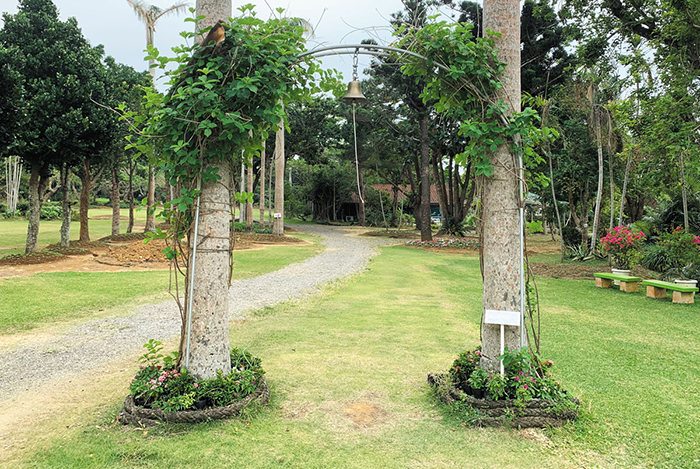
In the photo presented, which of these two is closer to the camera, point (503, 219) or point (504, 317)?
point (504, 317)

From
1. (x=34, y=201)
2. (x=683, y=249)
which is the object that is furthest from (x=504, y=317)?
(x=34, y=201)

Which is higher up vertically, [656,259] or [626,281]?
[656,259]

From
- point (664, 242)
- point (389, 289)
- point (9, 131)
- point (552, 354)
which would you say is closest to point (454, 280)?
point (389, 289)

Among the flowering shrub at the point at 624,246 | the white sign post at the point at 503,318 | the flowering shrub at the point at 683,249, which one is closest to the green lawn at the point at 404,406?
the white sign post at the point at 503,318

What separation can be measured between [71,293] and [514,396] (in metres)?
8.15

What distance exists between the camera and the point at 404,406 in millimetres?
3773

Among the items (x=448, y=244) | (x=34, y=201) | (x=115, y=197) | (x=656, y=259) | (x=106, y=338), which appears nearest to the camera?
(x=106, y=338)

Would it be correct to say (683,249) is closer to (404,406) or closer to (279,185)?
(404,406)

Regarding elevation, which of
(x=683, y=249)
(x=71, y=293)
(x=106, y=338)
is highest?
(x=683, y=249)

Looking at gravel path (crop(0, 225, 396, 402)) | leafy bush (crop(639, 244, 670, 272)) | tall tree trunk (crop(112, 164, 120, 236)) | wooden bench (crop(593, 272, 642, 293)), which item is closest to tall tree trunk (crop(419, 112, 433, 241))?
leafy bush (crop(639, 244, 670, 272))

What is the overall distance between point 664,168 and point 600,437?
10178 mm

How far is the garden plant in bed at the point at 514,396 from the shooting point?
337cm

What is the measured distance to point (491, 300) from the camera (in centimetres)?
371

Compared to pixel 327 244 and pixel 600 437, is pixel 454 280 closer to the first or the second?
pixel 600 437
